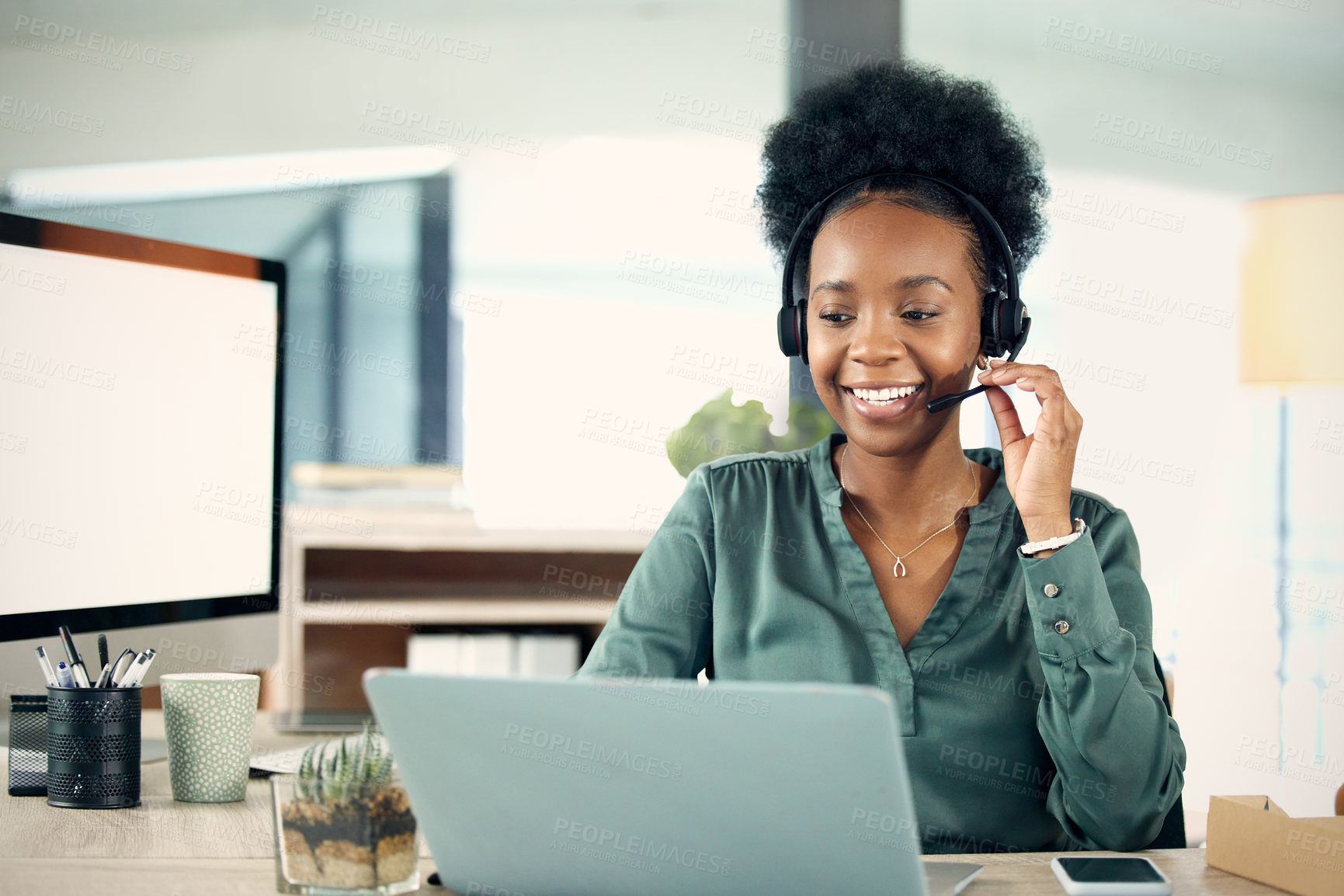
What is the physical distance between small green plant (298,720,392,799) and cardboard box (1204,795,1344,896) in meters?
0.59

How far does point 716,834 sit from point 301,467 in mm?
1989

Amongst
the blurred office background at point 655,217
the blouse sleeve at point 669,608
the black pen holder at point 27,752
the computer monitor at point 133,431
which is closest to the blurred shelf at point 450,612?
the blurred office background at point 655,217

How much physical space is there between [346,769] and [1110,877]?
1.66 feet

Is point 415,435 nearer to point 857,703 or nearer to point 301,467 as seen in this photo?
point 301,467

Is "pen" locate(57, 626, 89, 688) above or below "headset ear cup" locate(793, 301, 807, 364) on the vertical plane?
below

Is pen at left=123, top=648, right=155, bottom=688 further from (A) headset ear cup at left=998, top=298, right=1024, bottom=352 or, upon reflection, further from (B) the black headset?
(A) headset ear cup at left=998, top=298, right=1024, bottom=352

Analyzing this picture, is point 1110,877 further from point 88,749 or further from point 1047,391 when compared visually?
point 88,749

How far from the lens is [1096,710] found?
973 millimetres

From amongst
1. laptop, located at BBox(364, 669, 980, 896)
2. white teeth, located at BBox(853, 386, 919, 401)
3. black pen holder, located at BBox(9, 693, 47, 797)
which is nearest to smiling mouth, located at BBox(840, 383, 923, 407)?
white teeth, located at BBox(853, 386, 919, 401)

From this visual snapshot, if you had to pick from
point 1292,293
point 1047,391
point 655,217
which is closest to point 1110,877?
point 1047,391

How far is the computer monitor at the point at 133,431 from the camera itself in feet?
3.78

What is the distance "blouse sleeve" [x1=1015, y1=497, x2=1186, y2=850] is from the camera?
982mm

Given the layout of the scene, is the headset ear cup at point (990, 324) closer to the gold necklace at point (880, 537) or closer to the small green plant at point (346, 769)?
the gold necklace at point (880, 537)

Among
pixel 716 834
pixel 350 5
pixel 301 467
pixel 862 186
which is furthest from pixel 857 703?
pixel 350 5
